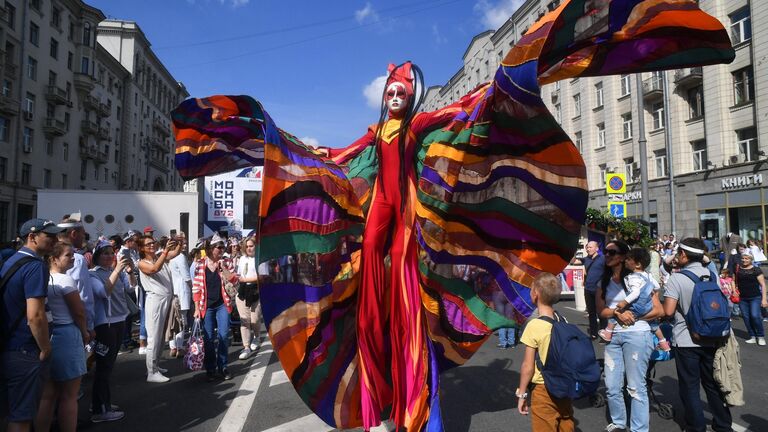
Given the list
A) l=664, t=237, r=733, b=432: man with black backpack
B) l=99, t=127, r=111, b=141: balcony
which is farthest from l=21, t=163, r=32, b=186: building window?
l=664, t=237, r=733, b=432: man with black backpack

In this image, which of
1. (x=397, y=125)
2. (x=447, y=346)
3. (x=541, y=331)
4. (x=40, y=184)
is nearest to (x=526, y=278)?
(x=541, y=331)

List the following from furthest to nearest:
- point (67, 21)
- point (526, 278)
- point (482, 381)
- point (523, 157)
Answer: point (67, 21), point (482, 381), point (526, 278), point (523, 157)

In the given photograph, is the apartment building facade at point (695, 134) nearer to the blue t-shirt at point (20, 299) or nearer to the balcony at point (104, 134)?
the blue t-shirt at point (20, 299)

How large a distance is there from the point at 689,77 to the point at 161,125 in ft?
185

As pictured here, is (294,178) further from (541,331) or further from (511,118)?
(541,331)

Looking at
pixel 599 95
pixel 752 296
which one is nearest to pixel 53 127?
pixel 599 95

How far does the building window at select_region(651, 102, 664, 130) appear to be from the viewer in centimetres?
2298

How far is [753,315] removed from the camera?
24.4 feet

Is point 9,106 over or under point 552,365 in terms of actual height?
over

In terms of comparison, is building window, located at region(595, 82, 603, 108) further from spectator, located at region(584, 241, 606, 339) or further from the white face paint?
the white face paint

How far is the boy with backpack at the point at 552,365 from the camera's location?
2.86 metres

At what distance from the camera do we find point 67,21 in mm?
37344

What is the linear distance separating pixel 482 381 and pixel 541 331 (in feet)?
8.92

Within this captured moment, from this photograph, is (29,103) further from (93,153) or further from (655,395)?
(655,395)
